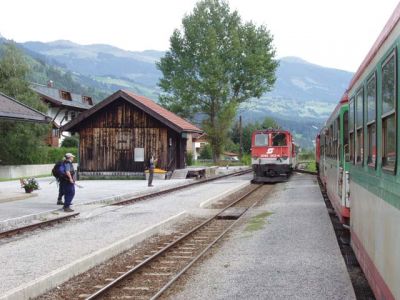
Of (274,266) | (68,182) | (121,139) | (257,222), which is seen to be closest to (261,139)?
(121,139)

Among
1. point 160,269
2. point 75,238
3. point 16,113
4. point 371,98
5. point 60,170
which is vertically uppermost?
point 16,113

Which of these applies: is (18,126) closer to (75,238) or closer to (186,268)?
(75,238)

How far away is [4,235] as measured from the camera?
1247cm

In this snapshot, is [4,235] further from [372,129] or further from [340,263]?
[372,129]

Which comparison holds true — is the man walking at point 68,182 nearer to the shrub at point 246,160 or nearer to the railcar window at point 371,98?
the railcar window at point 371,98

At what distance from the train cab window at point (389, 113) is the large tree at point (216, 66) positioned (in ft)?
168

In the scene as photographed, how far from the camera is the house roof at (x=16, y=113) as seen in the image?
725 inches

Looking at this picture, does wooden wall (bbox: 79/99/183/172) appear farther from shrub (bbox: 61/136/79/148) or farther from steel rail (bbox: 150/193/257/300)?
steel rail (bbox: 150/193/257/300)

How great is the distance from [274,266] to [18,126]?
4010cm

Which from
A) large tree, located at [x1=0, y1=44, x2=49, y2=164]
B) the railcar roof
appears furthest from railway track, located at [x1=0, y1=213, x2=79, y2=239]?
large tree, located at [x1=0, y1=44, x2=49, y2=164]

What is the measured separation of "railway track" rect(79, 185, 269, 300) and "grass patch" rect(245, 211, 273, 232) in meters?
0.50

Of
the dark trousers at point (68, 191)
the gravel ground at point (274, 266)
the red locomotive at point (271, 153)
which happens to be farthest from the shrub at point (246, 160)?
the gravel ground at point (274, 266)

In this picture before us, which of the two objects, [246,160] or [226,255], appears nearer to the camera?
[226,255]

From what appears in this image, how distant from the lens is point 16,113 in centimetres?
1930
